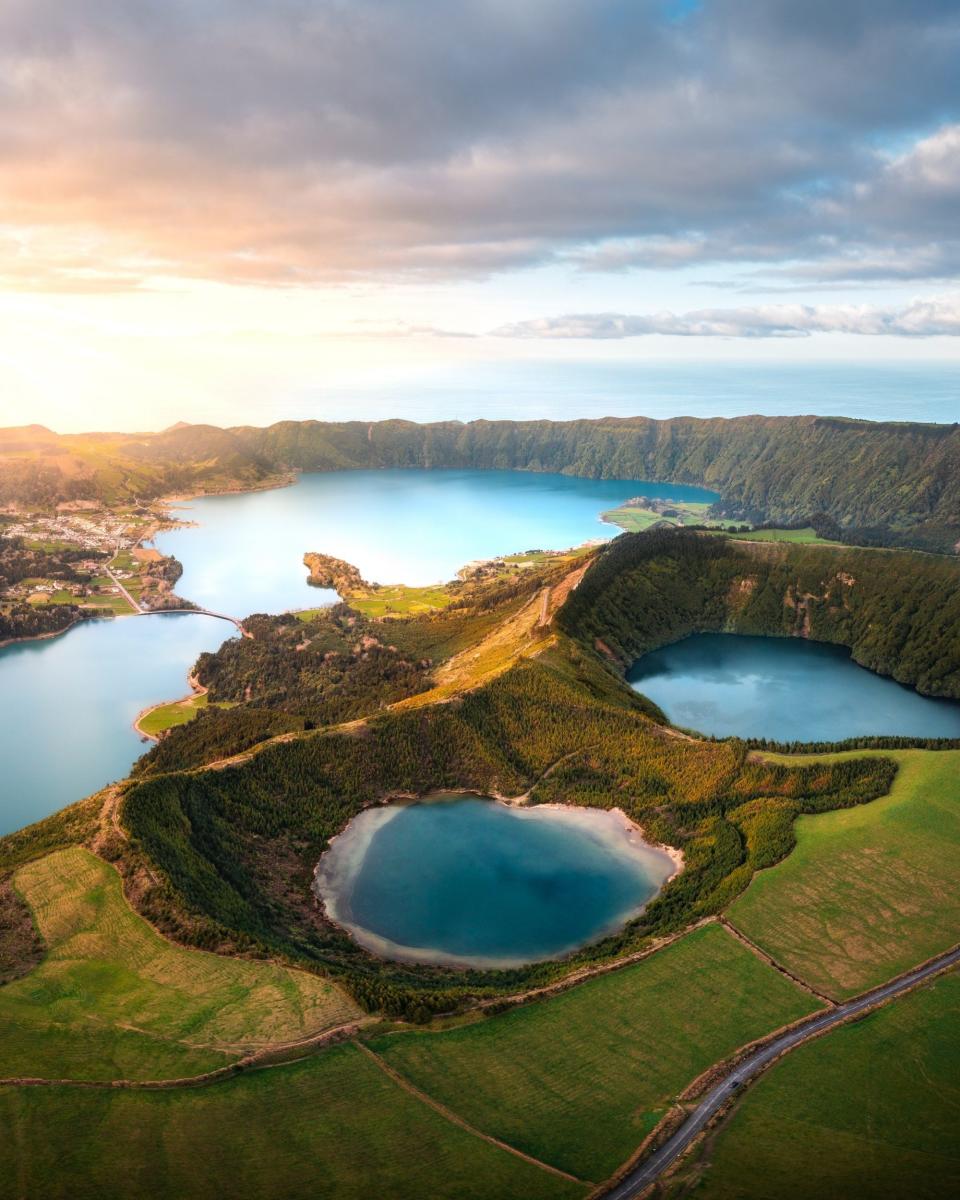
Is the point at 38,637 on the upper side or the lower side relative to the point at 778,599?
lower

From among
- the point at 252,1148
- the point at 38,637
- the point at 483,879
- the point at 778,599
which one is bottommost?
the point at 38,637

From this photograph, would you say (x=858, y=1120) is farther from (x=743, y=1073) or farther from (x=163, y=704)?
(x=163, y=704)

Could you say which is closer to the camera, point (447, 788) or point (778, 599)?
point (447, 788)

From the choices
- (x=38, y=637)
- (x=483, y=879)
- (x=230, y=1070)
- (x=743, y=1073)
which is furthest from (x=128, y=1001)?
(x=38, y=637)

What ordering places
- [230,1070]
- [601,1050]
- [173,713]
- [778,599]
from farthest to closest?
[778,599] → [173,713] → [601,1050] → [230,1070]

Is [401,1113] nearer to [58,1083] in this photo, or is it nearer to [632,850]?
[58,1083]

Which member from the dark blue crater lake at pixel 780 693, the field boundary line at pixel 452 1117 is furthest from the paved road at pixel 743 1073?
the dark blue crater lake at pixel 780 693

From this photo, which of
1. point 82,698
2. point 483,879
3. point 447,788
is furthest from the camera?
point 82,698
